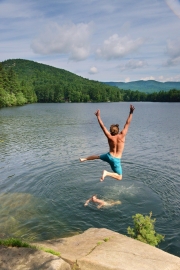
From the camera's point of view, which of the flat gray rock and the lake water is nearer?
the flat gray rock

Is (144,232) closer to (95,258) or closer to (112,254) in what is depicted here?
(112,254)

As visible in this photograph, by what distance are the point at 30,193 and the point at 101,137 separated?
22029 mm

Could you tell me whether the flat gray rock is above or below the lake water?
above

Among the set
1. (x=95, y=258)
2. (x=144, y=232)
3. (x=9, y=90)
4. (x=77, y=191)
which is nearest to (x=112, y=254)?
(x=95, y=258)

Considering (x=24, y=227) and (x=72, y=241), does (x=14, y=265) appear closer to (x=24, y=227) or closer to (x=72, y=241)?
(x=72, y=241)

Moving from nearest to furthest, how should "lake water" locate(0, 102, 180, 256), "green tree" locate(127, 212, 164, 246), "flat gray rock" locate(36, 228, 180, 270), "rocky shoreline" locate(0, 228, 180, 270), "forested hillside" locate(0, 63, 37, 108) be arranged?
"rocky shoreline" locate(0, 228, 180, 270) → "flat gray rock" locate(36, 228, 180, 270) → "green tree" locate(127, 212, 164, 246) → "lake water" locate(0, 102, 180, 256) → "forested hillside" locate(0, 63, 37, 108)

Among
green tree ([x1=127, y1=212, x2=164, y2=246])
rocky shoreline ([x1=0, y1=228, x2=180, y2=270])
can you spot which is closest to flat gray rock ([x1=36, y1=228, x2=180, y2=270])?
rocky shoreline ([x1=0, y1=228, x2=180, y2=270])

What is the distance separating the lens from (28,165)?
22844mm

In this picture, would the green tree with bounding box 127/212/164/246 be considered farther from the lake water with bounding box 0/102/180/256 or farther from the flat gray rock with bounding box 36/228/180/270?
the flat gray rock with bounding box 36/228/180/270

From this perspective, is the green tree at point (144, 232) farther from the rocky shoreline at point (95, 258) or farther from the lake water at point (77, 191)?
the rocky shoreline at point (95, 258)

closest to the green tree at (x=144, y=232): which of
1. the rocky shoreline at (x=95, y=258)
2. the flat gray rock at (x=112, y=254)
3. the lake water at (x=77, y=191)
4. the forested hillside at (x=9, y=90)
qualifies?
the lake water at (x=77, y=191)

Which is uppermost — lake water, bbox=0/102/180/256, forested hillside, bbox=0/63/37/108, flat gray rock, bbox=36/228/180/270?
forested hillside, bbox=0/63/37/108

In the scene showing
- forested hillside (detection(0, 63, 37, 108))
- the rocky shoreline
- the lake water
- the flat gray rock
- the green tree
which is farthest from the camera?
forested hillside (detection(0, 63, 37, 108))

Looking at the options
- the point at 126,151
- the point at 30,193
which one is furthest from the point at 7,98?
the point at 30,193
